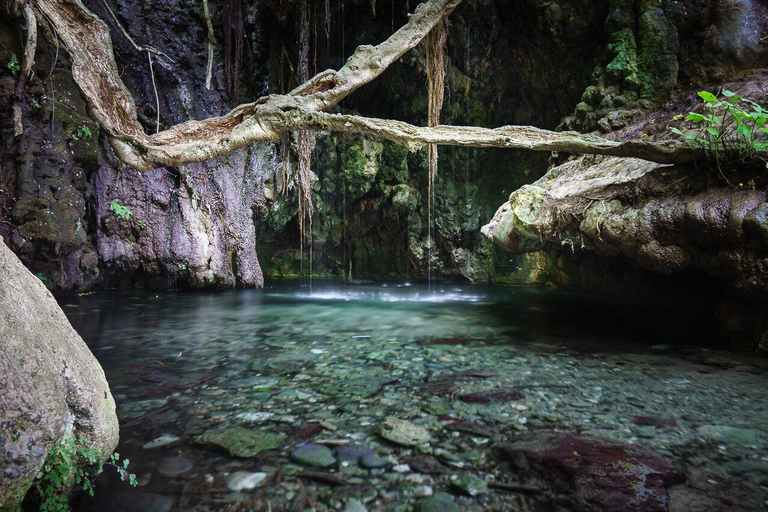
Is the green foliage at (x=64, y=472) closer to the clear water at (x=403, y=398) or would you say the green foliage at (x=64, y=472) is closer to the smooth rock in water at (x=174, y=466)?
the clear water at (x=403, y=398)

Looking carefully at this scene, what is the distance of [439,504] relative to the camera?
171cm

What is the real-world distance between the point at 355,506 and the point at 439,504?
37 centimetres

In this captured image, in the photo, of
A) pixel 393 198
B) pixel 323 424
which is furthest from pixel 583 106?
pixel 323 424

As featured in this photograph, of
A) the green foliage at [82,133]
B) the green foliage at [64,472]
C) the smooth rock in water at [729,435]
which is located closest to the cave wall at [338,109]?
the green foliage at [82,133]

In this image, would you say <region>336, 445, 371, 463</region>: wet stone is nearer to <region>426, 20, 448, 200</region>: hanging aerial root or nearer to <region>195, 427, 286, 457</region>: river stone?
<region>195, 427, 286, 457</region>: river stone

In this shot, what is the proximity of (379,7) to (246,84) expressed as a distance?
4.57 metres

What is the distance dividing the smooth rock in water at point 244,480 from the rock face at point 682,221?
4747 mm

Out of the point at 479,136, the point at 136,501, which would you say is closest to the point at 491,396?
the point at 136,501

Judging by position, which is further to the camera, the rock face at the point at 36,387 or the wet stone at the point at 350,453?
the wet stone at the point at 350,453

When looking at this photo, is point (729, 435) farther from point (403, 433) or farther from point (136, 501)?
point (136, 501)

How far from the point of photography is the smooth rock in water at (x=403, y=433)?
7.30 ft

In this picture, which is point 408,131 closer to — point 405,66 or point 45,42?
point 45,42

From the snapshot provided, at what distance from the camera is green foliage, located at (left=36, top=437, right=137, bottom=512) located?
1.35 m

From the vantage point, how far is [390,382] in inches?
127
